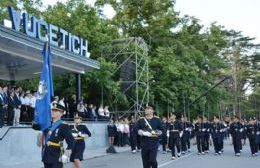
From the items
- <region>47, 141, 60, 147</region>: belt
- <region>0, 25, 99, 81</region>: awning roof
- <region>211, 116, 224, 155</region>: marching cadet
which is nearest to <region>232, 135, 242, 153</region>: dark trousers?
<region>211, 116, 224, 155</region>: marching cadet

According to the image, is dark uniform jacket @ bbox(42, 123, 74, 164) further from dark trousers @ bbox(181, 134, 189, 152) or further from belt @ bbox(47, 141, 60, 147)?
dark trousers @ bbox(181, 134, 189, 152)

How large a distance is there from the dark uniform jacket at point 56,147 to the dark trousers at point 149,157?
146 inches

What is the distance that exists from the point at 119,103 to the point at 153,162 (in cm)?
2302

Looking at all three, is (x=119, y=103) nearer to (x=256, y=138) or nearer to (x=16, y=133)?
(x=256, y=138)

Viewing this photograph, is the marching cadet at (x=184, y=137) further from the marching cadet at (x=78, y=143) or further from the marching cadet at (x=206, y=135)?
the marching cadet at (x=78, y=143)

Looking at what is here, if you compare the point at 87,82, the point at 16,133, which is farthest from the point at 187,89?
the point at 16,133

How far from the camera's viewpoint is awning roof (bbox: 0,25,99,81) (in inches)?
771

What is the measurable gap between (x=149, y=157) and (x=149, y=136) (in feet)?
1.79

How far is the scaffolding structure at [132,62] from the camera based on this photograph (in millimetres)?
33938

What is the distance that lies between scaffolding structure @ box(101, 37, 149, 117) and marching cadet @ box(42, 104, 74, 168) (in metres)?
24.2

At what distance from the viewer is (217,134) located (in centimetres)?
2572

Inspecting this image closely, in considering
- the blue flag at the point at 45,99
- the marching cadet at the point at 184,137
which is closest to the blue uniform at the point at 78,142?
the blue flag at the point at 45,99

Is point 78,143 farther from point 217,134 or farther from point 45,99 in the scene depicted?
point 217,134

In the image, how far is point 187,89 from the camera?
44.4 meters
